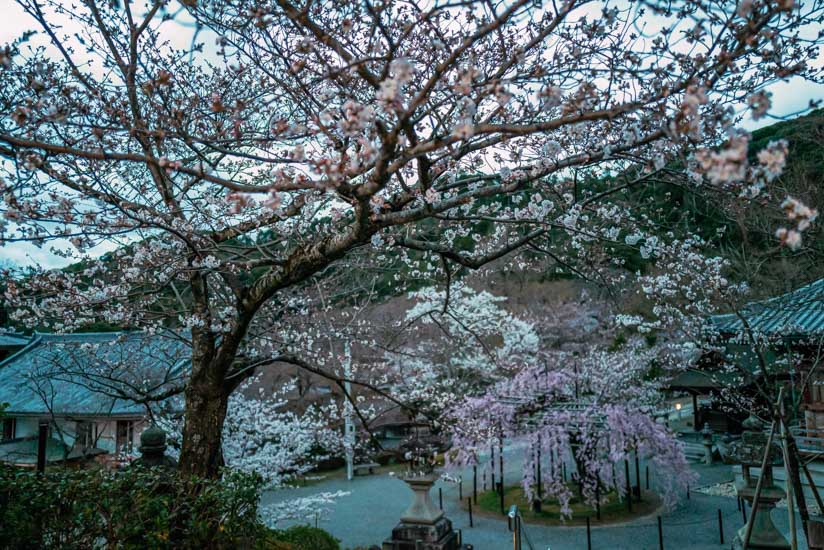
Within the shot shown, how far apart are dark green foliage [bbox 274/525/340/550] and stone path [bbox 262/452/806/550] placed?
8.87 ft

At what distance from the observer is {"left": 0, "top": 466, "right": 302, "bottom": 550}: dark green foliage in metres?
3.48

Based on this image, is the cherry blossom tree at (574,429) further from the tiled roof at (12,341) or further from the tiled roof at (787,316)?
the tiled roof at (12,341)

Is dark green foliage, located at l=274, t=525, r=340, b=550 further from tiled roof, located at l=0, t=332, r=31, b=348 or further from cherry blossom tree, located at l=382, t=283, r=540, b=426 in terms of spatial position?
tiled roof, located at l=0, t=332, r=31, b=348

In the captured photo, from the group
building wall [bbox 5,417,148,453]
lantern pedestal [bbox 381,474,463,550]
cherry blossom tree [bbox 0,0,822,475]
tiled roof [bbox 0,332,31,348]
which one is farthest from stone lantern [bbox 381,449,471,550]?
tiled roof [bbox 0,332,31,348]

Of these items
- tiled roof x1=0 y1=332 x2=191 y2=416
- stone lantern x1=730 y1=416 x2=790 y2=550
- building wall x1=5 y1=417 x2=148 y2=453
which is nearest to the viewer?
stone lantern x1=730 y1=416 x2=790 y2=550

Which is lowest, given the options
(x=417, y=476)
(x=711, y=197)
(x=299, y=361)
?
(x=417, y=476)

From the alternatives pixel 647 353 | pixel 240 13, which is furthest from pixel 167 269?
pixel 647 353

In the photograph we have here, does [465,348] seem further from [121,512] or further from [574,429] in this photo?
[121,512]

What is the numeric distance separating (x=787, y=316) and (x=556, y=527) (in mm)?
5645

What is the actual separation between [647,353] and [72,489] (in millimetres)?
15417

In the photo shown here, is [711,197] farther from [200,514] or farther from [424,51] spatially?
[200,514]

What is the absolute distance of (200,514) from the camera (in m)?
3.59

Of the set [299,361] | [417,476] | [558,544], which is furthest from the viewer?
[558,544]

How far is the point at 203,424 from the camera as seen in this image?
444 centimetres
